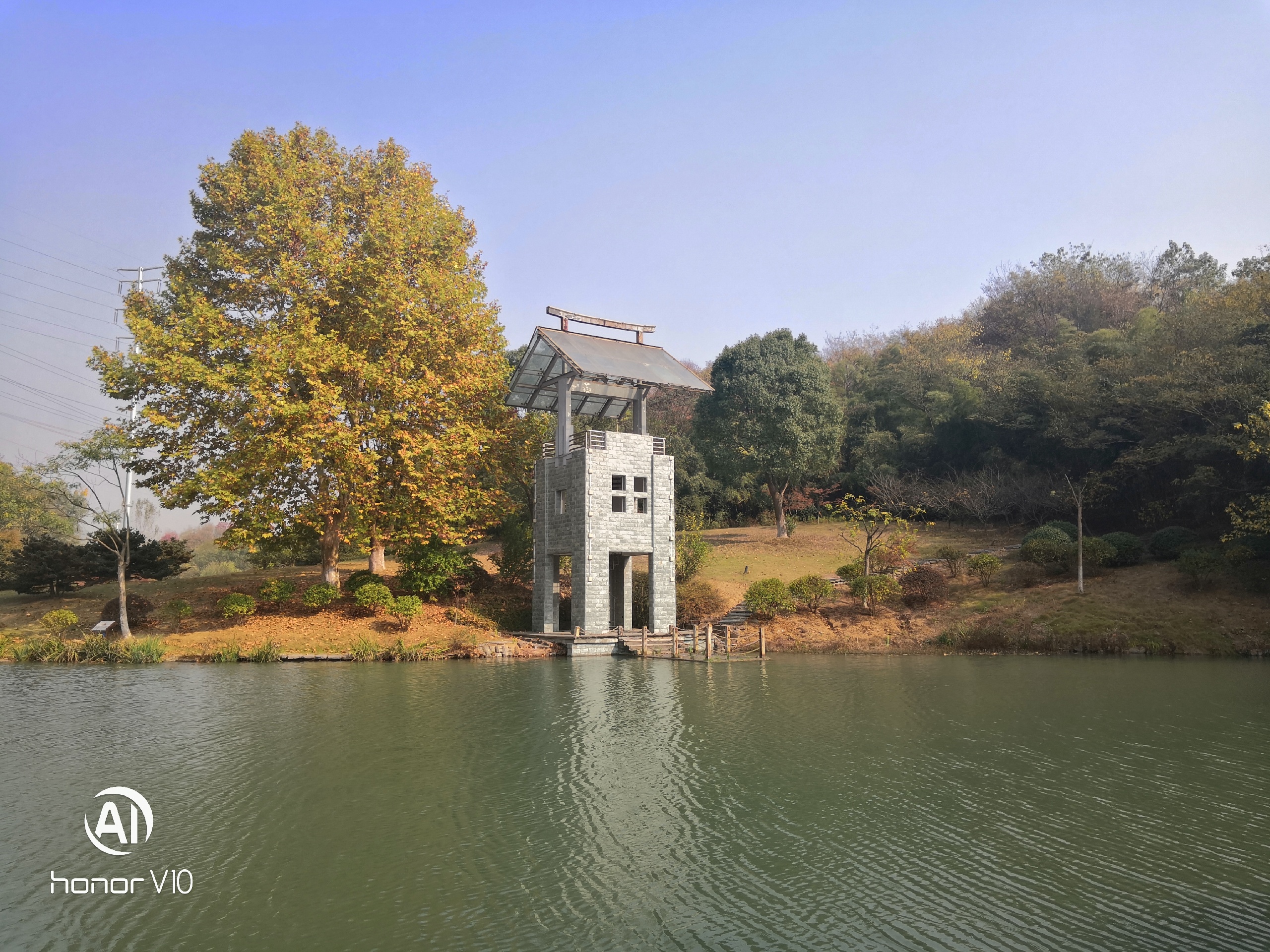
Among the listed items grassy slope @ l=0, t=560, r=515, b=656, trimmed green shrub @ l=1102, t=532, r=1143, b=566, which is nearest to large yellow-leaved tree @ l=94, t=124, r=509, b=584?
grassy slope @ l=0, t=560, r=515, b=656

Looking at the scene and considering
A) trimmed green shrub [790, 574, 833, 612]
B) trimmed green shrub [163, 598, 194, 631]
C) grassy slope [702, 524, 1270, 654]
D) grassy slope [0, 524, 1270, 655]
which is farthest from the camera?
trimmed green shrub [790, 574, 833, 612]

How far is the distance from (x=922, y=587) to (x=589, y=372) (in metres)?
13.4

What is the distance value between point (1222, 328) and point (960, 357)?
1605cm

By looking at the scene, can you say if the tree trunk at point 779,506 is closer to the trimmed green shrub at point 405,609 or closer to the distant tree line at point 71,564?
the trimmed green shrub at point 405,609

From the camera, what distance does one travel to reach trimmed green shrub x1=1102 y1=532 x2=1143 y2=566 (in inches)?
1133

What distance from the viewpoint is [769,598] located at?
90.7 ft

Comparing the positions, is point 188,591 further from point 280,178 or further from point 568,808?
point 568,808

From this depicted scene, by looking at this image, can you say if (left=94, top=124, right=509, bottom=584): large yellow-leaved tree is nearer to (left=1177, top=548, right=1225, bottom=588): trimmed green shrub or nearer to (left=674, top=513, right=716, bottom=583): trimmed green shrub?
(left=674, top=513, right=716, bottom=583): trimmed green shrub

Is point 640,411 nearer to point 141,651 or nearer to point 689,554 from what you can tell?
point 689,554

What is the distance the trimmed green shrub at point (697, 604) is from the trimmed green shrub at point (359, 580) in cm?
1027

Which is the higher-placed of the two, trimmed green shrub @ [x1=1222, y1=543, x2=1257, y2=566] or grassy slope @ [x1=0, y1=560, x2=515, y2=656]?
trimmed green shrub @ [x1=1222, y1=543, x2=1257, y2=566]

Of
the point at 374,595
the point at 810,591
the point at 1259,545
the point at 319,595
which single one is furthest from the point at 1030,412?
the point at 319,595

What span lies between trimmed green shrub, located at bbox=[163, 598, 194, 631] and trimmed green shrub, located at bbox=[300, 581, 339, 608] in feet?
11.4

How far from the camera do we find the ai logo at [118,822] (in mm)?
8867
